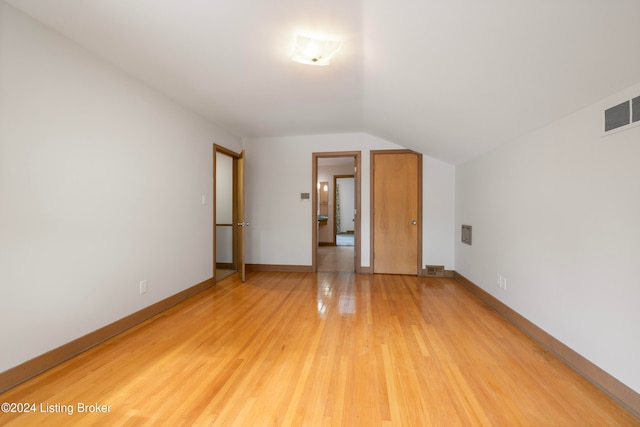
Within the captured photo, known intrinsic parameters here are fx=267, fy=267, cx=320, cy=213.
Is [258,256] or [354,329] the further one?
[258,256]

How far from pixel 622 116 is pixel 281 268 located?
4.45 metres

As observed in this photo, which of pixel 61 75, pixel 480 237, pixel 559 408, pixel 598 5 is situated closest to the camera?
pixel 598 5

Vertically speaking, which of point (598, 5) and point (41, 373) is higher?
point (598, 5)

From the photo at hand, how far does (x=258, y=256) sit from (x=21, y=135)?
11.8ft

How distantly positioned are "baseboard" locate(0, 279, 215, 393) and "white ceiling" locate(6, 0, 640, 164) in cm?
228

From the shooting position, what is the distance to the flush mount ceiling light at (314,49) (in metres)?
1.94

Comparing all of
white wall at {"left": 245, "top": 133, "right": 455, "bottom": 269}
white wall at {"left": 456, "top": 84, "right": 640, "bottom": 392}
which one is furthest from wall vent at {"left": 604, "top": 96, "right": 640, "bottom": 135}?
white wall at {"left": 245, "top": 133, "right": 455, "bottom": 269}

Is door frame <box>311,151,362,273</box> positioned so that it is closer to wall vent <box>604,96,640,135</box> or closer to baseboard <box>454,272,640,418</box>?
baseboard <box>454,272,640,418</box>

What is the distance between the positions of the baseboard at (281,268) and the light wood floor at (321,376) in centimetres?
189

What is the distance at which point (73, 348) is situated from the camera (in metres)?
2.03

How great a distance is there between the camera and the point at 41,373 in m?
1.81

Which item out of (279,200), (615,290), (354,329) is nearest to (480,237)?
(615,290)

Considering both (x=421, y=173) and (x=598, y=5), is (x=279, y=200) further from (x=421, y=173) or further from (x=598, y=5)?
(x=598, y=5)

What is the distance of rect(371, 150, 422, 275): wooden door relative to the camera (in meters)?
4.55
